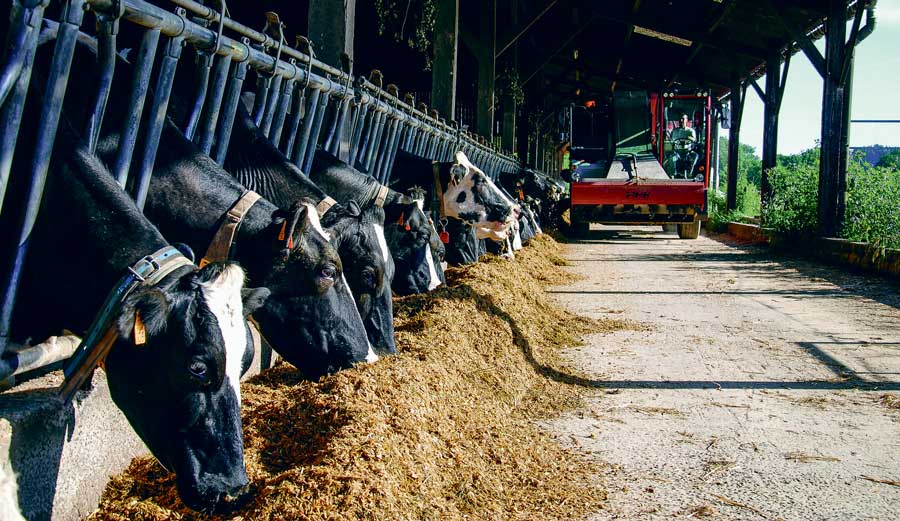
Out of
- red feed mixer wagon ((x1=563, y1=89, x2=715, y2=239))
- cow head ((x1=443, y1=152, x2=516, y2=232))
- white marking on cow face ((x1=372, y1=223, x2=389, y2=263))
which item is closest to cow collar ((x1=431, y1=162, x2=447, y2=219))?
cow head ((x1=443, y1=152, x2=516, y2=232))

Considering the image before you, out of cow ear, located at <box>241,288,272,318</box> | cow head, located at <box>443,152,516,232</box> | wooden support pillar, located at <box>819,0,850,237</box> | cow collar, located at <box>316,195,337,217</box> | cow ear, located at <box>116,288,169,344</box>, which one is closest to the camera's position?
cow ear, located at <box>116,288,169,344</box>

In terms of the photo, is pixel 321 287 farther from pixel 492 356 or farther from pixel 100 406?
pixel 492 356

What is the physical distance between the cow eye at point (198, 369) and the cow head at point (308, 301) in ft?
3.55

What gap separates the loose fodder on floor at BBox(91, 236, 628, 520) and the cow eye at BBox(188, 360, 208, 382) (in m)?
0.51

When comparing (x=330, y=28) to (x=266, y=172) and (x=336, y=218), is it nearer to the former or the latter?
(x=266, y=172)

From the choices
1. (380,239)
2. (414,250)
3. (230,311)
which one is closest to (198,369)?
(230,311)

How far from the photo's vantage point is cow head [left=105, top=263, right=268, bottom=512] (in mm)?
2457

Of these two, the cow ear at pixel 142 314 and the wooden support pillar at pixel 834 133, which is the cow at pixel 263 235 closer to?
the cow ear at pixel 142 314

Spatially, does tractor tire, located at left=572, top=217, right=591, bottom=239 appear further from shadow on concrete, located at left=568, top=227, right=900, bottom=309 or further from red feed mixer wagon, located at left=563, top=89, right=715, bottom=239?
shadow on concrete, located at left=568, top=227, right=900, bottom=309

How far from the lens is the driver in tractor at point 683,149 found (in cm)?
2228

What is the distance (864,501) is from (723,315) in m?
4.85

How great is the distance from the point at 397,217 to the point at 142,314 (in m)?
4.42

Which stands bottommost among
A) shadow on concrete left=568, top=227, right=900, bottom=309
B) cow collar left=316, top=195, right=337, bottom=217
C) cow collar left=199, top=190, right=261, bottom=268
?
shadow on concrete left=568, top=227, right=900, bottom=309

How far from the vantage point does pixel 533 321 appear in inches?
285
